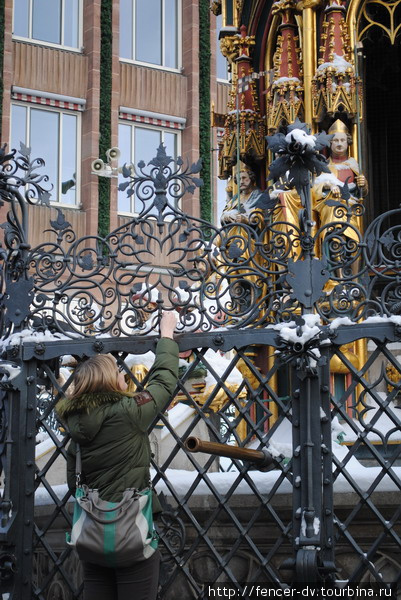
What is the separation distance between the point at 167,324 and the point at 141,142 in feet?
68.9

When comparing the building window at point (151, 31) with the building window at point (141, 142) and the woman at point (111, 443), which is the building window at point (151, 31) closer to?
the building window at point (141, 142)

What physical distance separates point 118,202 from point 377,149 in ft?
48.8

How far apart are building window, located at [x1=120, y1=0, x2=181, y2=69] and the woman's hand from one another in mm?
21481

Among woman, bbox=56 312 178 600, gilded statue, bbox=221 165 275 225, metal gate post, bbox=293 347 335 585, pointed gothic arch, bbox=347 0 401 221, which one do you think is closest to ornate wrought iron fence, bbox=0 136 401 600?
metal gate post, bbox=293 347 335 585

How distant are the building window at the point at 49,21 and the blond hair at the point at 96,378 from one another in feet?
71.1

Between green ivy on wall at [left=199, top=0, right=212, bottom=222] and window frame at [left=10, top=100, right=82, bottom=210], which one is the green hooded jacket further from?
green ivy on wall at [left=199, top=0, right=212, bottom=222]

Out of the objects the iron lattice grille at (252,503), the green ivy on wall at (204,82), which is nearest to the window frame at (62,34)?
the green ivy on wall at (204,82)

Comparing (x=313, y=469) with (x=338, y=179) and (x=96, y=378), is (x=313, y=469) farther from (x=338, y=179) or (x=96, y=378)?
(x=338, y=179)

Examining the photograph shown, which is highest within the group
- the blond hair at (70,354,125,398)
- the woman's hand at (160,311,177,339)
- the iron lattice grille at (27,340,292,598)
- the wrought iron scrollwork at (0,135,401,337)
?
the wrought iron scrollwork at (0,135,401,337)

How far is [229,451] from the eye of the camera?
733 centimetres

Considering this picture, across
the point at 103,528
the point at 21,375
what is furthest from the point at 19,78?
the point at 103,528

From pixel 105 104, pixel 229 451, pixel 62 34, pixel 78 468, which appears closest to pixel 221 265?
pixel 229 451

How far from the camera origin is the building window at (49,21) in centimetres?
2736

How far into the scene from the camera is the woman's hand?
774cm
